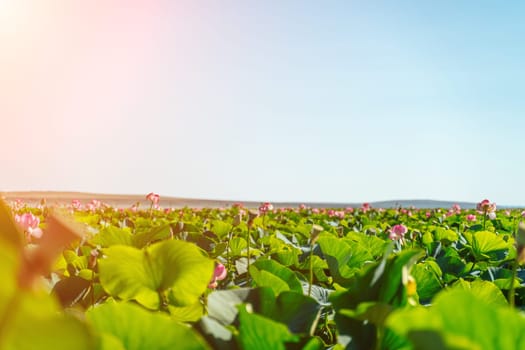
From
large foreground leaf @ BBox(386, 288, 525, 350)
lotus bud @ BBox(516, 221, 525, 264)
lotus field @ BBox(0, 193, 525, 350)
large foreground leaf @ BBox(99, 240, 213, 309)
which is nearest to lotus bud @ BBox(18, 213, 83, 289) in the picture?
lotus field @ BBox(0, 193, 525, 350)

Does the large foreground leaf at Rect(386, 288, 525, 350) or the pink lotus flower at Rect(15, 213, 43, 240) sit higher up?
the large foreground leaf at Rect(386, 288, 525, 350)

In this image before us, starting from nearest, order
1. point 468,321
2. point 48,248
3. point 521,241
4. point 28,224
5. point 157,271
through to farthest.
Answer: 1. point 48,248
2. point 468,321
3. point 521,241
4. point 157,271
5. point 28,224

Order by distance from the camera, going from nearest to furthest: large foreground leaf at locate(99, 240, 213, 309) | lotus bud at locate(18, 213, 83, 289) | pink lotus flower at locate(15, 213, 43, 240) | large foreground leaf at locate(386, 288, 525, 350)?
lotus bud at locate(18, 213, 83, 289), large foreground leaf at locate(386, 288, 525, 350), large foreground leaf at locate(99, 240, 213, 309), pink lotus flower at locate(15, 213, 43, 240)

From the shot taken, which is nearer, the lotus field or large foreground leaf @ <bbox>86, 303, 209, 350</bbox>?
the lotus field

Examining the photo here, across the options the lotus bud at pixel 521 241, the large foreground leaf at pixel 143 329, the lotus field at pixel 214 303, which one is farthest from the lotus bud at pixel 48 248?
the lotus bud at pixel 521 241

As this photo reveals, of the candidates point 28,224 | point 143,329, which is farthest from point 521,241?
point 28,224

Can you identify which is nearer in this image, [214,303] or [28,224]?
[214,303]

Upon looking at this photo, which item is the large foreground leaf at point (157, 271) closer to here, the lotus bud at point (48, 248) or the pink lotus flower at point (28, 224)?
the lotus bud at point (48, 248)

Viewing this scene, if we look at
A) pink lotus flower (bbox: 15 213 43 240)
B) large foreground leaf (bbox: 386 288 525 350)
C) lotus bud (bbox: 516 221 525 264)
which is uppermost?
lotus bud (bbox: 516 221 525 264)

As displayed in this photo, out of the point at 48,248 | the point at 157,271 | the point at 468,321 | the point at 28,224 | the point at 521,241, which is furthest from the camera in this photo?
the point at 28,224

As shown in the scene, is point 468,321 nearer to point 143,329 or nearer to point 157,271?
point 143,329

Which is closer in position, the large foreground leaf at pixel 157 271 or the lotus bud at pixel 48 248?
the lotus bud at pixel 48 248

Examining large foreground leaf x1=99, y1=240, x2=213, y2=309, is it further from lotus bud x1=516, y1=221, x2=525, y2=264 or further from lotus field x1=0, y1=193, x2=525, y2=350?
lotus bud x1=516, y1=221, x2=525, y2=264

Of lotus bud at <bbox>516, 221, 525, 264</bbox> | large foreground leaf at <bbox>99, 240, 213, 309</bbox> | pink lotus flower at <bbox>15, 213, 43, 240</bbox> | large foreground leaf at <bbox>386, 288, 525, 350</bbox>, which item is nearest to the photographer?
large foreground leaf at <bbox>386, 288, 525, 350</bbox>
